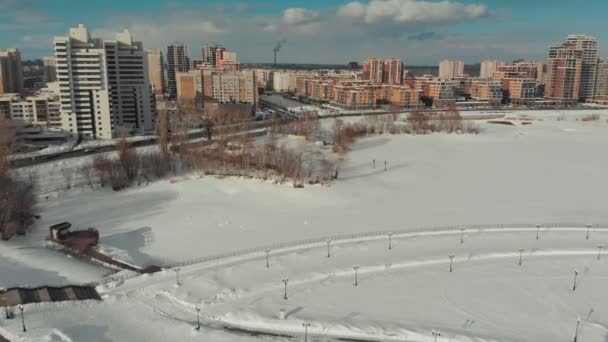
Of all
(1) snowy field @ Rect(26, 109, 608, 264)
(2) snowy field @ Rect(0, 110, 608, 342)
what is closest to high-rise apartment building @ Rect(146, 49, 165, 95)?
(1) snowy field @ Rect(26, 109, 608, 264)

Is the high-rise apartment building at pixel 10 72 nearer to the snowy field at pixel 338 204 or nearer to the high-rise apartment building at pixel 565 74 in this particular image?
the snowy field at pixel 338 204

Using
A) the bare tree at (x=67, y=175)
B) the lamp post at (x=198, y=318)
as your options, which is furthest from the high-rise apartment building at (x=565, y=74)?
the lamp post at (x=198, y=318)

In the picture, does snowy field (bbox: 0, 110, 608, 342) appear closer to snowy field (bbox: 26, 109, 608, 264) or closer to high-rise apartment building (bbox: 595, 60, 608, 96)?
snowy field (bbox: 26, 109, 608, 264)

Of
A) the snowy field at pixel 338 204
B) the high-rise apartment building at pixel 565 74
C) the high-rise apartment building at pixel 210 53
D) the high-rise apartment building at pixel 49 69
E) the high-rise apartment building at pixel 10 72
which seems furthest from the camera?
the high-rise apartment building at pixel 210 53

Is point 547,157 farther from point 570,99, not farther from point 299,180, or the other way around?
point 570,99

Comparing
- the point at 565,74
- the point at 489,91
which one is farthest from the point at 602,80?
the point at 489,91
